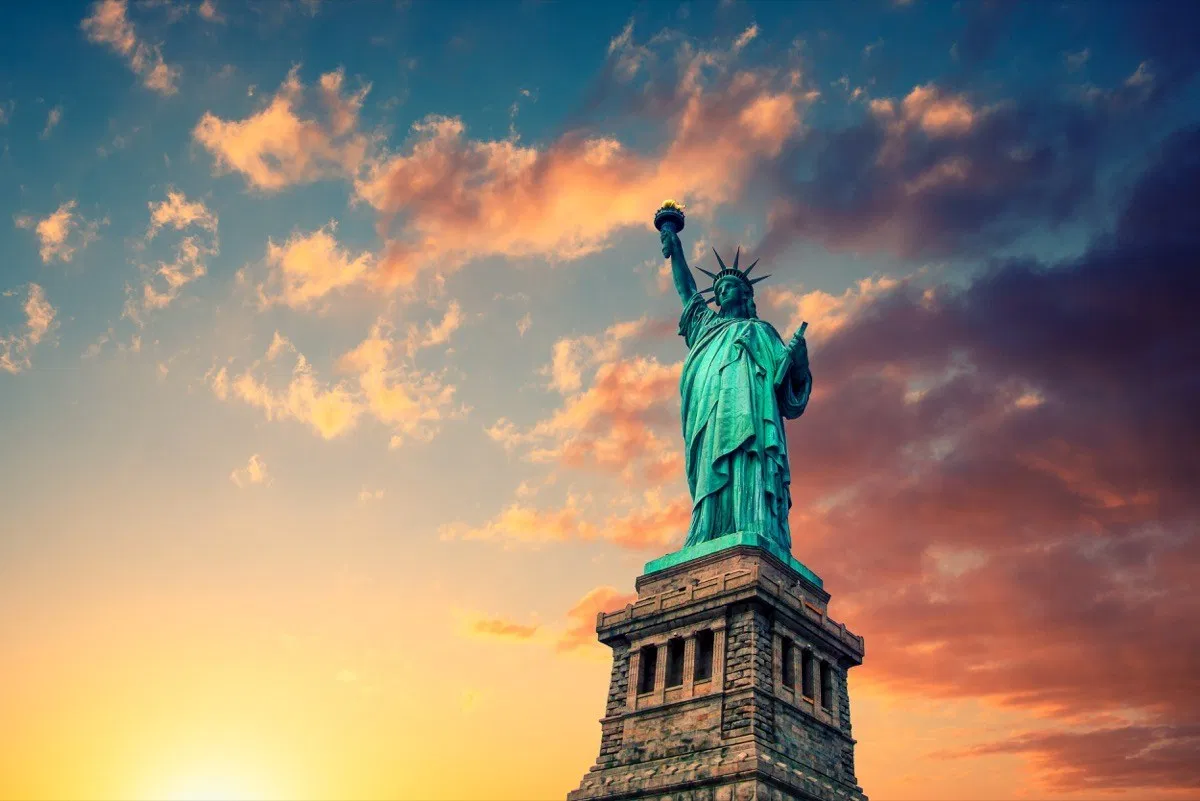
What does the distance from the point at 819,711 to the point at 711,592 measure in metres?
4.91

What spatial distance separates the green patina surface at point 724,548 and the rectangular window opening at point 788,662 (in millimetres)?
2654

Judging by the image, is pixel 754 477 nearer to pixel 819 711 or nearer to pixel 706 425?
pixel 706 425

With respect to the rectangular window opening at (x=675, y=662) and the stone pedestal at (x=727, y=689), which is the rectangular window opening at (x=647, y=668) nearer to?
the stone pedestal at (x=727, y=689)

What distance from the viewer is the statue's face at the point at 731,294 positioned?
40312 mm

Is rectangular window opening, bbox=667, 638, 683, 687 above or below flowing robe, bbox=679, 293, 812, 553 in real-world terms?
below

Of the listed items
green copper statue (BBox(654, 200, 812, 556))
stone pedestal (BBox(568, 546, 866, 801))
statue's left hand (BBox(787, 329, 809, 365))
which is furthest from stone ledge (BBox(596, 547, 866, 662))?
statue's left hand (BBox(787, 329, 809, 365))

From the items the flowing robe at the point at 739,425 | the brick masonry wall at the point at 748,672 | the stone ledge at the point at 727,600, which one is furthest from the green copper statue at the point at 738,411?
the brick masonry wall at the point at 748,672

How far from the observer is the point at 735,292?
40375 millimetres

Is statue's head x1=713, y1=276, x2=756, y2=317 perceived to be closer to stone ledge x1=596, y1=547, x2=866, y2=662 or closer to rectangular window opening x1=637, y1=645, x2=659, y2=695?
stone ledge x1=596, y1=547, x2=866, y2=662

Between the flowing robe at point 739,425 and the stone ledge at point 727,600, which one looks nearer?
the stone ledge at point 727,600

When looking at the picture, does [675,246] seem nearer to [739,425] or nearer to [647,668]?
[739,425]

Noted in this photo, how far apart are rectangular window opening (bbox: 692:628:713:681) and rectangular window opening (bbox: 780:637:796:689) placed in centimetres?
218

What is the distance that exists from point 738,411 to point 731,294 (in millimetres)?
6393

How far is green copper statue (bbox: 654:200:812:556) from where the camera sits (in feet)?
113
